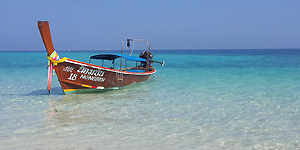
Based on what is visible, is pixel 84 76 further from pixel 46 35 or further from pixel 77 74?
pixel 46 35

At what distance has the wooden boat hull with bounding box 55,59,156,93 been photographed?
12469 mm

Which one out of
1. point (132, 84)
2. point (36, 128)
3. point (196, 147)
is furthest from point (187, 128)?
point (132, 84)

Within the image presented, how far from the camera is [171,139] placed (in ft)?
21.3

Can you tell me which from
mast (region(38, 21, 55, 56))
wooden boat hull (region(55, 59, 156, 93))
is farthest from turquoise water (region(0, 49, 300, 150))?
mast (region(38, 21, 55, 56))

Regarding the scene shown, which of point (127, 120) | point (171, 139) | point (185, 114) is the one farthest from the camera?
point (185, 114)

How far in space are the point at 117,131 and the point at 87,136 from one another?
78cm

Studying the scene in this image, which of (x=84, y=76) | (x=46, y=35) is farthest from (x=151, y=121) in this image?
(x=84, y=76)

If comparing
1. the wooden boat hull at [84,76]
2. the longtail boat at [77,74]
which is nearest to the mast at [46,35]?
the longtail boat at [77,74]

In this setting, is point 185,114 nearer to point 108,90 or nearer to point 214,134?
point 214,134

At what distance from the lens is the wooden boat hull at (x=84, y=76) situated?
40.9ft

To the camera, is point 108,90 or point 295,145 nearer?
point 295,145

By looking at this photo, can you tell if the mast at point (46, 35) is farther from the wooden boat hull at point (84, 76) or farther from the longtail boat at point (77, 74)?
the wooden boat hull at point (84, 76)

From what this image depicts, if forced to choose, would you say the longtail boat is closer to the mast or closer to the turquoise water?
the mast

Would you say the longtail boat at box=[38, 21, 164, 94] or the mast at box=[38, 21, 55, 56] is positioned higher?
the mast at box=[38, 21, 55, 56]
